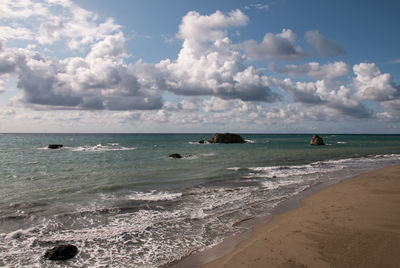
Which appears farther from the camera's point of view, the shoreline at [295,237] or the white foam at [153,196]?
the white foam at [153,196]

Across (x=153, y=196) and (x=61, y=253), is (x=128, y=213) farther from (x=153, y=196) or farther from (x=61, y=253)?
(x=61, y=253)

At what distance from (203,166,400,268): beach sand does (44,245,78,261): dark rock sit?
476cm

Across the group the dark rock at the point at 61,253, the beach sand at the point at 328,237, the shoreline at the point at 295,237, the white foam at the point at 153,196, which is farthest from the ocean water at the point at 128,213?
the beach sand at the point at 328,237

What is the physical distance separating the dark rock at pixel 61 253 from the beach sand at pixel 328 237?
15.6ft

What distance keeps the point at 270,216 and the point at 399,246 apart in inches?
210

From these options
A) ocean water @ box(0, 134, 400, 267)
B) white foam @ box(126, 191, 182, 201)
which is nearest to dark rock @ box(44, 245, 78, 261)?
ocean water @ box(0, 134, 400, 267)

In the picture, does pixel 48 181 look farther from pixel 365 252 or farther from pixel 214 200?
pixel 365 252

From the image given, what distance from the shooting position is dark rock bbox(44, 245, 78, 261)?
8344 mm

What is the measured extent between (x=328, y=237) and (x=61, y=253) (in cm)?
961

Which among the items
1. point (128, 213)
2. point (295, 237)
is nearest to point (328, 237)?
point (295, 237)

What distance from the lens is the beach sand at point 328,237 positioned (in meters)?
7.61

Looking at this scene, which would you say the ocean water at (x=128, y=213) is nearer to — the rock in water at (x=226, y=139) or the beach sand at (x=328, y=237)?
the beach sand at (x=328, y=237)

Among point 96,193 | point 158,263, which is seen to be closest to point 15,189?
point 96,193

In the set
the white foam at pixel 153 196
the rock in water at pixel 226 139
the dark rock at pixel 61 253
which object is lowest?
the white foam at pixel 153 196
